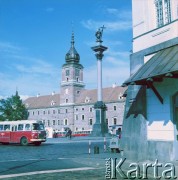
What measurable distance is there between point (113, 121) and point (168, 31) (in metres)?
76.5

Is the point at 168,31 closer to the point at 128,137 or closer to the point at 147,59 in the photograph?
the point at 147,59

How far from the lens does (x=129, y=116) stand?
14547mm

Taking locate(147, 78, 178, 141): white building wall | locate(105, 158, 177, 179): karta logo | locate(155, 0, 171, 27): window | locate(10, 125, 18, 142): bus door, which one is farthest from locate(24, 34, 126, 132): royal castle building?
locate(105, 158, 177, 179): karta logo

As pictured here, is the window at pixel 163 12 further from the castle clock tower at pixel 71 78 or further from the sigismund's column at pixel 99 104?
the castle clock tower at pixel 71 78

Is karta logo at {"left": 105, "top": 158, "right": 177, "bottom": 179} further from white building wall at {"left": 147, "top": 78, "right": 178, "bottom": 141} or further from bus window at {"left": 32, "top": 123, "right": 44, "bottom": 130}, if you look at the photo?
bus window at {"left": 32, "top": 123, "right": 44, "bottom": 130}

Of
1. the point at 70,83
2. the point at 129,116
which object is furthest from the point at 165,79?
the point at 70,83

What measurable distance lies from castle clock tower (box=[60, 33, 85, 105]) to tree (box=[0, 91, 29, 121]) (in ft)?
47.2

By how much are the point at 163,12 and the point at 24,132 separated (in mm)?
20519

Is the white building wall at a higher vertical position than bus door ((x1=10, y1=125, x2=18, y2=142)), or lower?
higher

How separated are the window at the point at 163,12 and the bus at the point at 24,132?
19233mm

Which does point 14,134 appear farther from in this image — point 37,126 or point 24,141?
point 37,126

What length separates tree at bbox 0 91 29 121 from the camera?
90.2 m

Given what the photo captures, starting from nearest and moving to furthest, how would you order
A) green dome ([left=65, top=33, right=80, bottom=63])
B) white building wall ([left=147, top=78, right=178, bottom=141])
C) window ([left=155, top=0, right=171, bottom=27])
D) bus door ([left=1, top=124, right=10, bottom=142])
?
white building wall ([left=147, top=78, right=178, bottom=141]) < window ([left=155, top=0, right=171, bottom=27]) < bus door ([left=1, top=124, right=10, bottom=142]) < green dome ([left=65, top=33, right=80, bottom=63])

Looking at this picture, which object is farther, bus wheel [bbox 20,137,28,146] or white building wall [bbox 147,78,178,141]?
bus wheel [bbox 20,137,28,146]
